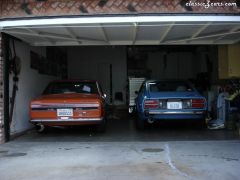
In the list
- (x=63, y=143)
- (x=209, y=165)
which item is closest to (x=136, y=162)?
(x=209, y=165)

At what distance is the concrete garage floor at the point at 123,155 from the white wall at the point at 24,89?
38 centimetres

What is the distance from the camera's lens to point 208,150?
7.92 meters

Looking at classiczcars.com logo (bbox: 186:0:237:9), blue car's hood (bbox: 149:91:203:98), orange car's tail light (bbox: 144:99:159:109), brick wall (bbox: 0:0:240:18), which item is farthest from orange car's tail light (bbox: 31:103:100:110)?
classiczcars.com logo (bbox: 186:0:237:9)

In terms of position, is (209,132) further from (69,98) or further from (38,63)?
(38,63)

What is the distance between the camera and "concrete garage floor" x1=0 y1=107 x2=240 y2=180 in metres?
6.18

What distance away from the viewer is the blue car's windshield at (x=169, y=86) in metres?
11.2

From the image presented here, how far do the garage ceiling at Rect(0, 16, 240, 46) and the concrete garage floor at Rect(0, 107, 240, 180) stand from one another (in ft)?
8.09

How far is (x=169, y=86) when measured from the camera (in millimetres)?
11352

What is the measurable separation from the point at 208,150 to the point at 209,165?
4.31ft

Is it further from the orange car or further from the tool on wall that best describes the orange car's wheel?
the tool on wall

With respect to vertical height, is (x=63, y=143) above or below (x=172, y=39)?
below

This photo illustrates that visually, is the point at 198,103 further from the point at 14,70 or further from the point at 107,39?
the point at 14,70

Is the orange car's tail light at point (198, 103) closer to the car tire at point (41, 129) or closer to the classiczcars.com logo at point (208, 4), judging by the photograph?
the classiczcars.com logo at point (208, 4)

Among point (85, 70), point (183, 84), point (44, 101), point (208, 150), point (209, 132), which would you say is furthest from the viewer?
point (85, 70)
